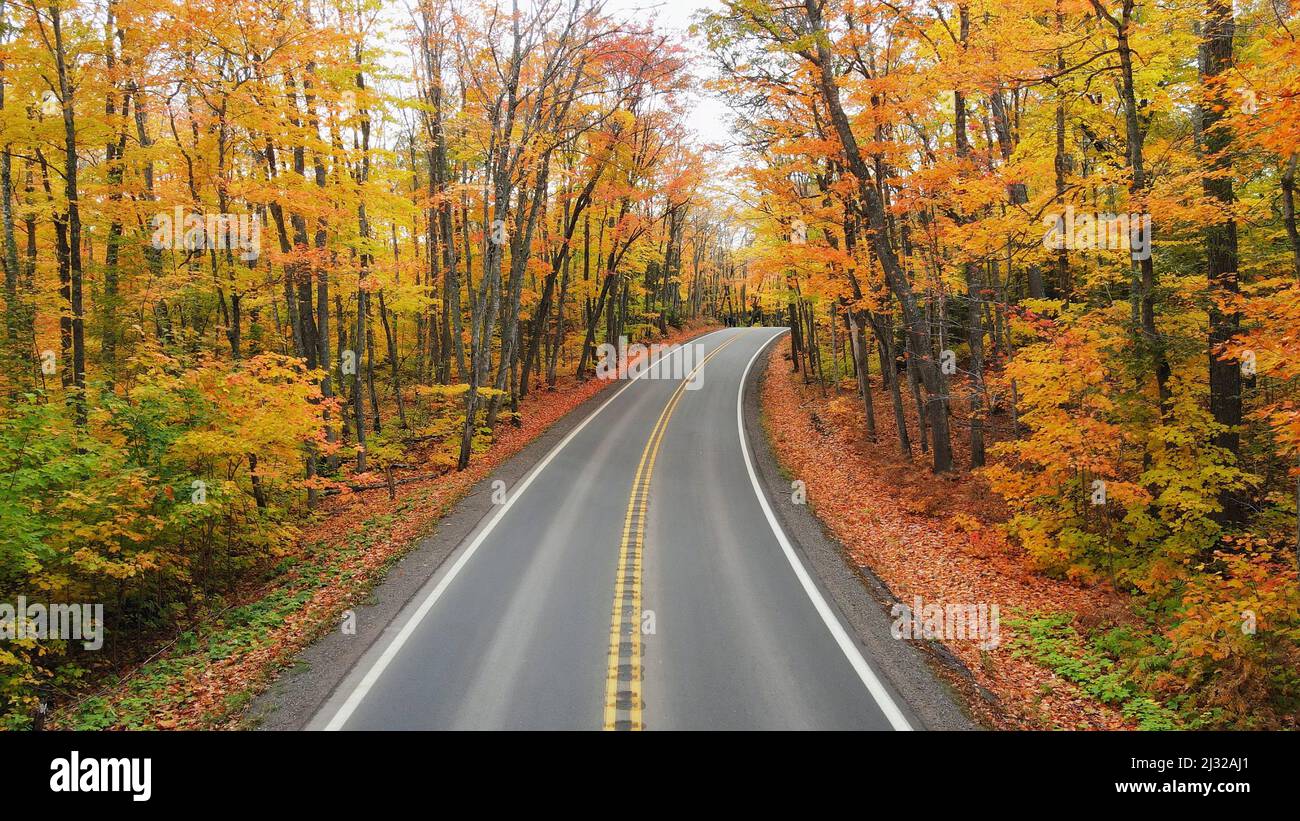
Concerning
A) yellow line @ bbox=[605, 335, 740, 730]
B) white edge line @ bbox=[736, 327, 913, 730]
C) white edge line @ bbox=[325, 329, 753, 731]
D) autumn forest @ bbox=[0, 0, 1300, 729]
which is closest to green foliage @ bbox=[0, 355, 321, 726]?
autumn forest @ bbox=[0, 0, 1300, 729]

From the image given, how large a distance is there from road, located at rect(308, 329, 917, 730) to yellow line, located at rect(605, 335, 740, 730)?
0.09ft

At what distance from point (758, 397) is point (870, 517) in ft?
53.3

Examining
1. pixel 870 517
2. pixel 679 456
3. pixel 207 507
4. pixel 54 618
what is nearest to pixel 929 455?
pixel 870 517

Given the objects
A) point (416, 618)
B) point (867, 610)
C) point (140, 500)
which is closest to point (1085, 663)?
point (867, 610)

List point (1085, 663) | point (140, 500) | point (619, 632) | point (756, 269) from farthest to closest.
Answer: point (756, 269)
point (140, 500)
point (619, 632)
point (1085, 663)

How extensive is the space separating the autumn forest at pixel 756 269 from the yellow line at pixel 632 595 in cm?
413

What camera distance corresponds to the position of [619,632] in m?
8.20

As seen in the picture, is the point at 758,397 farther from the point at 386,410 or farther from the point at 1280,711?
the point at 1280,711

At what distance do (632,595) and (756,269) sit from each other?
1410 centimetres

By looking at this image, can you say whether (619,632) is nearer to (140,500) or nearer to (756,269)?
(140,500)

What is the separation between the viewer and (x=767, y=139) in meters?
16.9

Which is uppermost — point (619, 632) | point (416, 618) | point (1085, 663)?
point (416, 618)

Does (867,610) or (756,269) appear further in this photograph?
(756,269)

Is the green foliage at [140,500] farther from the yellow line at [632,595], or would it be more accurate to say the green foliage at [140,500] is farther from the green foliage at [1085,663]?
the green foliage at [1085,663]
